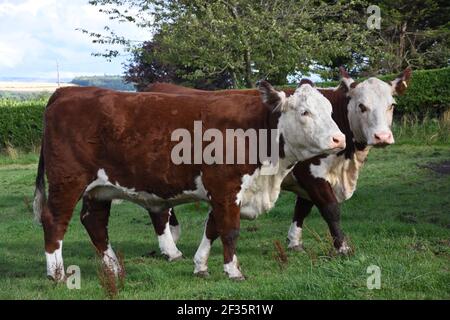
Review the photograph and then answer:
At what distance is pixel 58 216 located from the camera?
6.90 m

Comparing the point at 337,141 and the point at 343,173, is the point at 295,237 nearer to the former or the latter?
the point at 343,173

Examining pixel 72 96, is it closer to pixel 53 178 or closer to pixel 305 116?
pixel 53 178

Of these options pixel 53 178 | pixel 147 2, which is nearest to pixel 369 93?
pixel 53 178

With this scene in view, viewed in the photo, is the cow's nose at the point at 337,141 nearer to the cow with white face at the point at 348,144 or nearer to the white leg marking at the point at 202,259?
the cow with white face at the point at 348,144

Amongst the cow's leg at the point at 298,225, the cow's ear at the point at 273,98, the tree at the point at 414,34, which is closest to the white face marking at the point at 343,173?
the cow's leg at the point at 298,225

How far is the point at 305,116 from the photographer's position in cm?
643

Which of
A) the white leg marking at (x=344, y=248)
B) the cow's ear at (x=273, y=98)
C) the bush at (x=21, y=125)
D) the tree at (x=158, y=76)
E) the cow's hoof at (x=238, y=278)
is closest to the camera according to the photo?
the cow's hoof at (x=238, y=278)

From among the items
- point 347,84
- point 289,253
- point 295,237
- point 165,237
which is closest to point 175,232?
point 165,237

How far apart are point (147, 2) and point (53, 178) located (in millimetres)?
18305

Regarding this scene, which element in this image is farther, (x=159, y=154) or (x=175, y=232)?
(x=175, y=232)

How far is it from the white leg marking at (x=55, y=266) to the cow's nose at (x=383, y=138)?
3.58 m

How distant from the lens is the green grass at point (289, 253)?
5.63 m

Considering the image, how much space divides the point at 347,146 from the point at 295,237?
1.33 metres

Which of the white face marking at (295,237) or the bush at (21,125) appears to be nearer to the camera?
the white face marking at (295,237)
